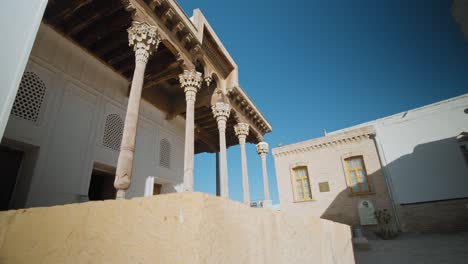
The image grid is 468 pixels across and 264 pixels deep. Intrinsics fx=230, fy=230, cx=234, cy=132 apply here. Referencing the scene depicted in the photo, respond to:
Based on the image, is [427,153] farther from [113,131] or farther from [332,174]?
[113,131]

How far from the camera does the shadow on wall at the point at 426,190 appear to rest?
33.0 ft

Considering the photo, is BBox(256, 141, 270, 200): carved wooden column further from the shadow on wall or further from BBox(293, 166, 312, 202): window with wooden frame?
the shadow on wall

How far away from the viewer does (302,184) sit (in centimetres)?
1434

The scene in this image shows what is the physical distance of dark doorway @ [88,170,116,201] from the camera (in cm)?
657

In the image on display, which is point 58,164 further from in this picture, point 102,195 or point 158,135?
→ point 158,135

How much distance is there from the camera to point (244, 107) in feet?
29.8

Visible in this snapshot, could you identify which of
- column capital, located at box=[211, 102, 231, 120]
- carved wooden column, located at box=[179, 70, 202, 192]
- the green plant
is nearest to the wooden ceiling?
carved wooden column, located at box=[179, 70, 202, 192]

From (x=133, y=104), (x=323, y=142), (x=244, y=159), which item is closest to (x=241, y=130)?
(x=244, y=159)

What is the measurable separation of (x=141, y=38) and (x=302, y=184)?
12.7 metres

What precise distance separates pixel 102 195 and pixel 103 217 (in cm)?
637

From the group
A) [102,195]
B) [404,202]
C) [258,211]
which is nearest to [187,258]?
[258,211]

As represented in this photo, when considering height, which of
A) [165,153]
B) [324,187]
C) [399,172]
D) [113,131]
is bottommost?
[324,187]

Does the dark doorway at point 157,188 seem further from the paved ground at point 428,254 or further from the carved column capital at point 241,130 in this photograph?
the paved ground at point 428,254

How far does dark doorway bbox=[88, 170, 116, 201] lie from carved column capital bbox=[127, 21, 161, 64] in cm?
387
